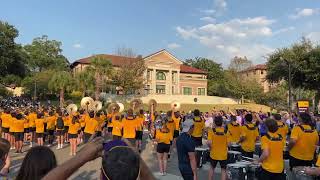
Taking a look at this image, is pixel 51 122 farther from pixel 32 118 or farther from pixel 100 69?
pixel 100 69

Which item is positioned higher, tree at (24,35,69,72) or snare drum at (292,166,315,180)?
tree at (24,35,69,72)

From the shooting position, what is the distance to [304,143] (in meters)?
8.55

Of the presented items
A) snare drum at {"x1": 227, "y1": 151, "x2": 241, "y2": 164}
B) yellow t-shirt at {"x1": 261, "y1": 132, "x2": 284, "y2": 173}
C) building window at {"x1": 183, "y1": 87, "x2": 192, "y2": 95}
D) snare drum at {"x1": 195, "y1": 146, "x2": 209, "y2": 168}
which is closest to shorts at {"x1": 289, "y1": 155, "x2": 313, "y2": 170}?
snare drum at {"x1": 227, "y1": 151, "x2": 241, "y2": 164}

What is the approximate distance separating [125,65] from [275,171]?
5514 centimetres

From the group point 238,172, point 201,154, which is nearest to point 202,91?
point 201,154

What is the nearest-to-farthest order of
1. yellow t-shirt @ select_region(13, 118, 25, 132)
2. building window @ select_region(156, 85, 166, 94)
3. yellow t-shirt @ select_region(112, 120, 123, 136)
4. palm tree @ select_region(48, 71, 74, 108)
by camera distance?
yellow t-shirt @ select_region(112, 120, 123, 136), yellow t-shirt @ select_region(13, 118, 25, 132), palm tree @ select_region(48, 71, 74, 108), building window @ select_region(156, 85, 166, 94)

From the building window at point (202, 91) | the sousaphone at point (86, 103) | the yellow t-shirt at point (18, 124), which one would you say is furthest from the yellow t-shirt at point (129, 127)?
the building window at point (202, 91)

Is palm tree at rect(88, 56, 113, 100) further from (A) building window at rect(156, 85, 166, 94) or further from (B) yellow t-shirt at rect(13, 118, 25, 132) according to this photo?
(B) yellow t-shirt at rect(13, 118, 25, 132)

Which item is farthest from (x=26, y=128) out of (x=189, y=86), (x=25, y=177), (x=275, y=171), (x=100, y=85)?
(x=189, y=86)

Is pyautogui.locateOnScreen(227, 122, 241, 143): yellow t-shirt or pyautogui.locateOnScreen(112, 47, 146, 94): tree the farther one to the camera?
pyautogui.locateOnScreen(112, 47, 146, 94): tree

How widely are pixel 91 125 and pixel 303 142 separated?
9273 mm

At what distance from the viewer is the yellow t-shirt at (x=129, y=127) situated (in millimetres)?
13477

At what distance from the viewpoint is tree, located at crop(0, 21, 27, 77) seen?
164ft

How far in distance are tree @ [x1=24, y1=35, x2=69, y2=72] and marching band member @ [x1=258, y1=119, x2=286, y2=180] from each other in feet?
274
